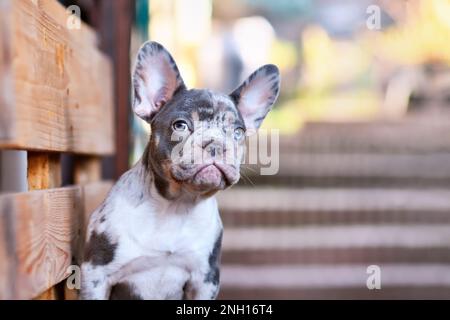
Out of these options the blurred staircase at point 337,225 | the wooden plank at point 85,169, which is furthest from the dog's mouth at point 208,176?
the blurred staircase at point 337,225

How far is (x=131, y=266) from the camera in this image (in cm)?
229

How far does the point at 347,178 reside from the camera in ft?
18.6

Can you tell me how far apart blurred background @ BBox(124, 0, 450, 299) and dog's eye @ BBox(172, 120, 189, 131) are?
6.54ft

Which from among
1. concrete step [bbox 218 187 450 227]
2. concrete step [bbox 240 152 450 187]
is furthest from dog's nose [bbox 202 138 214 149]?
concrete step [bbox 240 152 450 187]

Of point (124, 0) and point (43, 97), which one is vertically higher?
point (124, 0)

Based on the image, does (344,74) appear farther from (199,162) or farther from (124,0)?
(199,162)

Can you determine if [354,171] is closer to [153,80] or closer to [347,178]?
[347,178]

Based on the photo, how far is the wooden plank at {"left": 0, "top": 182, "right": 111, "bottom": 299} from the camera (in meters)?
1.71

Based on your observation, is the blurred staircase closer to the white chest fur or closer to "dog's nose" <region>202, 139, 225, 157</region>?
the white chest fur

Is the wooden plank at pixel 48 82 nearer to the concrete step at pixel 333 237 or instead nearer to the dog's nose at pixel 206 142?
the dog's nose at pixel 206 142

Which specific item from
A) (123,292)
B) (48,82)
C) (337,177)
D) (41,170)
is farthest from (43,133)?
(337,177)

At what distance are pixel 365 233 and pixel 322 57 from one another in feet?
10.8

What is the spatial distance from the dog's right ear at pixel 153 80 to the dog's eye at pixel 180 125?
192mm
